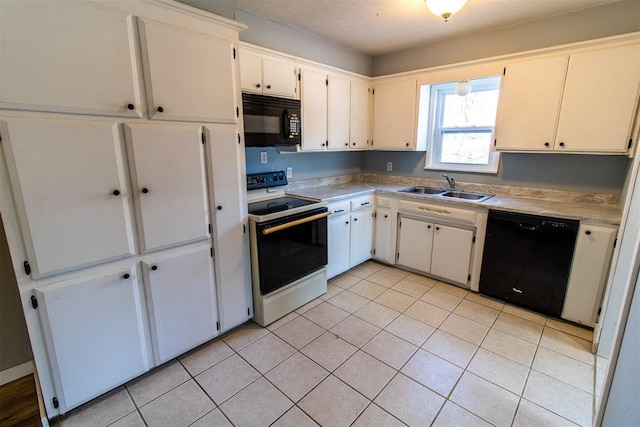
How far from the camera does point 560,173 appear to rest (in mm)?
→ 2707

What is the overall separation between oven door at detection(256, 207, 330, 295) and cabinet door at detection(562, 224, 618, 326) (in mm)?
1972

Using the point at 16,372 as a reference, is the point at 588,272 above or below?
above

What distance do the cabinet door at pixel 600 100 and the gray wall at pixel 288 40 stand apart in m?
2.13

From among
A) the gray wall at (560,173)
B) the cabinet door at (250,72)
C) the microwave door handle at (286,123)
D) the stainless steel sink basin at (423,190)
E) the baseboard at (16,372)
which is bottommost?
the baseboard at (16,372)

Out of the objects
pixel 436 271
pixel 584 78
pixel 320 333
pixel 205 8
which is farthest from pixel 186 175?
pixel 584 78

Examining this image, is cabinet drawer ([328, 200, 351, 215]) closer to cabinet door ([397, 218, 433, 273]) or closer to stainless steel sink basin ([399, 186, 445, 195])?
cabinet door ([397, 218, 433, 273])

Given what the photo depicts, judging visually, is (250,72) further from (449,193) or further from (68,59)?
(449,193)

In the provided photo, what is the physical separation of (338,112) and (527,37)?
185 centimetres

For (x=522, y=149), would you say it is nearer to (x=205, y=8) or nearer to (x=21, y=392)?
(x=205, y=8)

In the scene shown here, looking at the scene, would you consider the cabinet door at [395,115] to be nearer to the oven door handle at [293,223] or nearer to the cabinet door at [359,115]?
the cabinet door at [359,115]

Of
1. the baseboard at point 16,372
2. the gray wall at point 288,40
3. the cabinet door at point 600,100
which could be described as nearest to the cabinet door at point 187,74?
the gray wall at point 288,40

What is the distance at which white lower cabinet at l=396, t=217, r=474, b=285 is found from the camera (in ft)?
9.36

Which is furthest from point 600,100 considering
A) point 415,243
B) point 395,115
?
point 415,243

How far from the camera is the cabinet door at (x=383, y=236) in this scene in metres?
3.37
